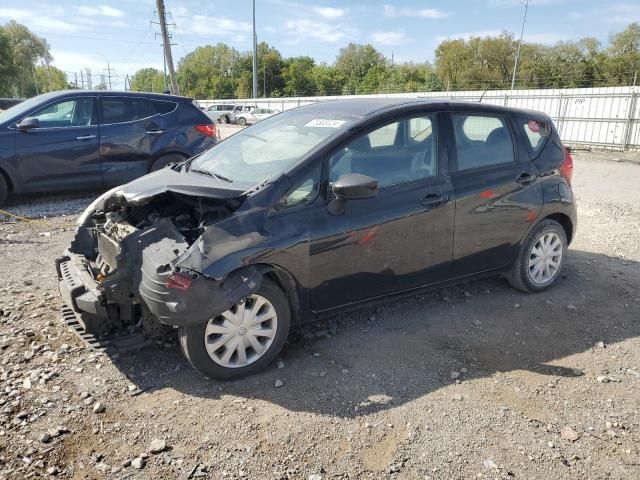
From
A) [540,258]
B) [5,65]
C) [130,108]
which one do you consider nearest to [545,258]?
[540,258]

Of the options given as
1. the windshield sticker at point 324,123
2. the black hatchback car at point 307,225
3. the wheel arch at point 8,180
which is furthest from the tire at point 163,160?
the windshield sticker at point 324,123

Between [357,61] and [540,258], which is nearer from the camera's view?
[540,258]

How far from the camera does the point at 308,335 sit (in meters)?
3.88

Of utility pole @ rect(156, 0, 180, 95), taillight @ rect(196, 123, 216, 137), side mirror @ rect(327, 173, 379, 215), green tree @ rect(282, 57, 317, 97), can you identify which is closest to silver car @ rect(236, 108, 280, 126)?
utility pole @ rect(156, 0, 180, 95)

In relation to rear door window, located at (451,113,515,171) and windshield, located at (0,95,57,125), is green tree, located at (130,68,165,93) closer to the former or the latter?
windshield, located at (0,95,57,125)

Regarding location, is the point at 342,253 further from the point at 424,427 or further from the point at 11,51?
the point at 11,51

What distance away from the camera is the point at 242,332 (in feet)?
10.5

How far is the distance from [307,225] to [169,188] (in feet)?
3.02

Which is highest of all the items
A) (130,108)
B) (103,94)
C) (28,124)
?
Result: (103,94)

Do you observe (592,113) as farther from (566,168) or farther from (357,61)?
(357,61)

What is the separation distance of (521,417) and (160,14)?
30.2m

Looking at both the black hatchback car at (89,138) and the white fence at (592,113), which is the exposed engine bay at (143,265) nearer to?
the black hatchback car at (89,138)

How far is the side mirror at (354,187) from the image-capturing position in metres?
3.25

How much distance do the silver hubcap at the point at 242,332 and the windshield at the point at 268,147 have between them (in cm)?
84
